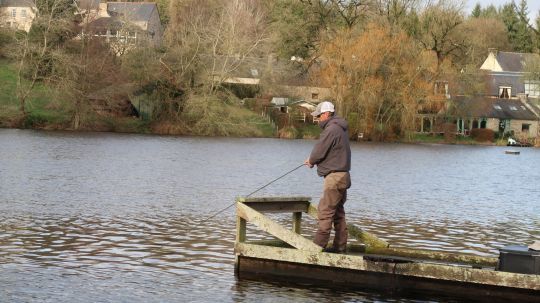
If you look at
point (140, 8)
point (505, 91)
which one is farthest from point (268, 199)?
point (140, 8)

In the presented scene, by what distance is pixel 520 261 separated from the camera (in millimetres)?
13938

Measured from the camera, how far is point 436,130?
9394cm

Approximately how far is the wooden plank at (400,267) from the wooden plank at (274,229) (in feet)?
0.80

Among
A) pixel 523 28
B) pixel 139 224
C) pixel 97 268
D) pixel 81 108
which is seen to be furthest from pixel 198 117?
pixel 523 28

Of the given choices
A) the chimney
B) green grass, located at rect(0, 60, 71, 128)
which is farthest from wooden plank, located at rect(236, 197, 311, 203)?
the chimney

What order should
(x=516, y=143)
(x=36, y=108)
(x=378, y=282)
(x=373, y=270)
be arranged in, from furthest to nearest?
(x=516, y=143)
(x=36, y=108)
(x=378, y=282)
(x=373, y=270)

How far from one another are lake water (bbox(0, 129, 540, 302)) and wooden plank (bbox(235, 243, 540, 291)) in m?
0.44

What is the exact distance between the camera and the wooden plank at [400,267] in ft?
44.0

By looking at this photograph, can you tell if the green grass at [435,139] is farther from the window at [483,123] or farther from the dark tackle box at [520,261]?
the dark tackle box at [520,261]

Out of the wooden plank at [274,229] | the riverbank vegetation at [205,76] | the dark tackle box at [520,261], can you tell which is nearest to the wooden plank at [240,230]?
the wooden plank at [274,229]

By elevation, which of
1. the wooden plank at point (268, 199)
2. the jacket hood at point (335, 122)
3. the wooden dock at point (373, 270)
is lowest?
the wooden dock at point (373, 270)

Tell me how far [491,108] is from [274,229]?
94.7m

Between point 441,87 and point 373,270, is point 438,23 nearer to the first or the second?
point 441,87

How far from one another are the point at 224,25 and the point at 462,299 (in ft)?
242
